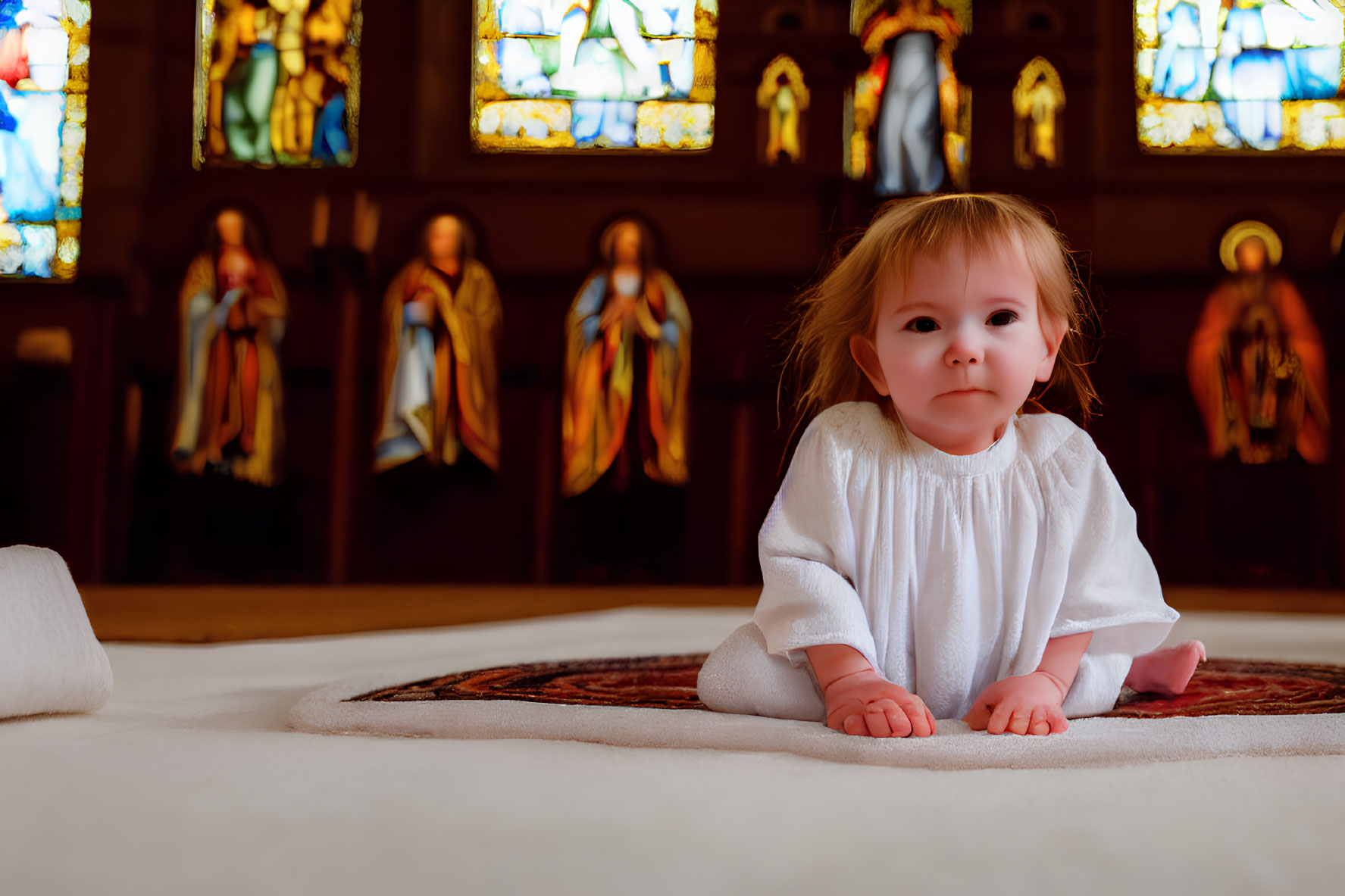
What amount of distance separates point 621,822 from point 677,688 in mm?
705

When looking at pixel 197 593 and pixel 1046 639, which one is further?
pixel 197 593

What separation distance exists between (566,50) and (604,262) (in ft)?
4.55

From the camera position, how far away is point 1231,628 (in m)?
2.29

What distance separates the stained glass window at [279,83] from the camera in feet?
18.7

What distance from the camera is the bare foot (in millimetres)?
1208

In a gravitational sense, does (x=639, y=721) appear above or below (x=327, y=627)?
above

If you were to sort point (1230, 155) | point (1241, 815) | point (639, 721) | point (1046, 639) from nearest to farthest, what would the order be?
point (1241, 815) → point (639, 721) → point (1046, 639) → point (1230, 155)

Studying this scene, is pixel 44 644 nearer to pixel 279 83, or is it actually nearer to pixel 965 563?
pixel 965 563

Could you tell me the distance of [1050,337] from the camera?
3.72 feet

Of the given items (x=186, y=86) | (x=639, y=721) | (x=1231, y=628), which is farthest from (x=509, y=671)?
(x=186, y=86)

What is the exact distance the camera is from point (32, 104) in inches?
230

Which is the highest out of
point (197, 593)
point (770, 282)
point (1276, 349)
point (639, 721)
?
point (770, 282)

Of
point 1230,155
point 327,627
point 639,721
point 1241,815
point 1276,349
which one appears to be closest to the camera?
point 1241,815

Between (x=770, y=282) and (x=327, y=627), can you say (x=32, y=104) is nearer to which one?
(x=770, y=282)
